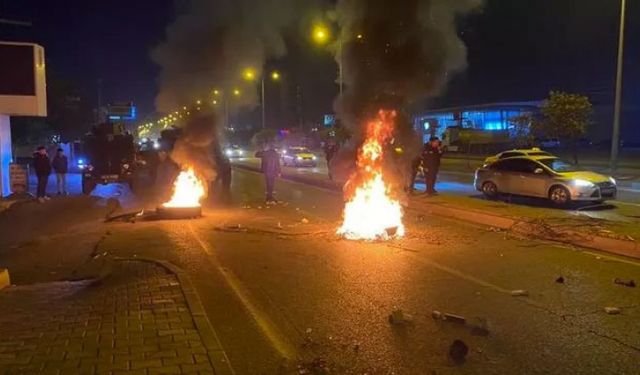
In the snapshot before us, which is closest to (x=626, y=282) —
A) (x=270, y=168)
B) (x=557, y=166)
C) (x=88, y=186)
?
(x=557, y=166)

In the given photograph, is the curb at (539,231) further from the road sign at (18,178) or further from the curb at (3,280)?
the road sign at (18,178)

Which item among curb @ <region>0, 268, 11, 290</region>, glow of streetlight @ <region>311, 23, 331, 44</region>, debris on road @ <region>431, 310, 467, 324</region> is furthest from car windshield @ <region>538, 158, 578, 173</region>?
curb @ <region>0, 268, 11, 290</region>

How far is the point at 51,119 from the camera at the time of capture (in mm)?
46719

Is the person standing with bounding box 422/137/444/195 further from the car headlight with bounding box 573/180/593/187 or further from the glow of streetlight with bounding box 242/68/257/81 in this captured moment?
the glow of streetlight with bounding box 242/68/257/81

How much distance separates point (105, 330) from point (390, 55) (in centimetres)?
850

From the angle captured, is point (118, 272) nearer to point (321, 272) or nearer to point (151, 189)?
point (321, 272)

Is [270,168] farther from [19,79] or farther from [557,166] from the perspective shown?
[19,79]

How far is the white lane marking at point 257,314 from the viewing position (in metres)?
5.16

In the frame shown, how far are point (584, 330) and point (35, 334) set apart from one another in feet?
16.5

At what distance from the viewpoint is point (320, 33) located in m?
Result: 16.3

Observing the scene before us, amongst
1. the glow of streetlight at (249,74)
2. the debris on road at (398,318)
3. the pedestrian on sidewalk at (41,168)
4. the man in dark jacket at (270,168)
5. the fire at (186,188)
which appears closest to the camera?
the debris on road at (398,318)

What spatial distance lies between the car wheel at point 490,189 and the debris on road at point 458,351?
43.6 feet

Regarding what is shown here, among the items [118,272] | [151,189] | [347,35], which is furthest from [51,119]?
[118,272]

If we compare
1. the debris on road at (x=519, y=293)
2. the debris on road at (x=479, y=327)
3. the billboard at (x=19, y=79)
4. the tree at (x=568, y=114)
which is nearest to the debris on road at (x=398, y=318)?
the debris on road at (x=479, y=327)
